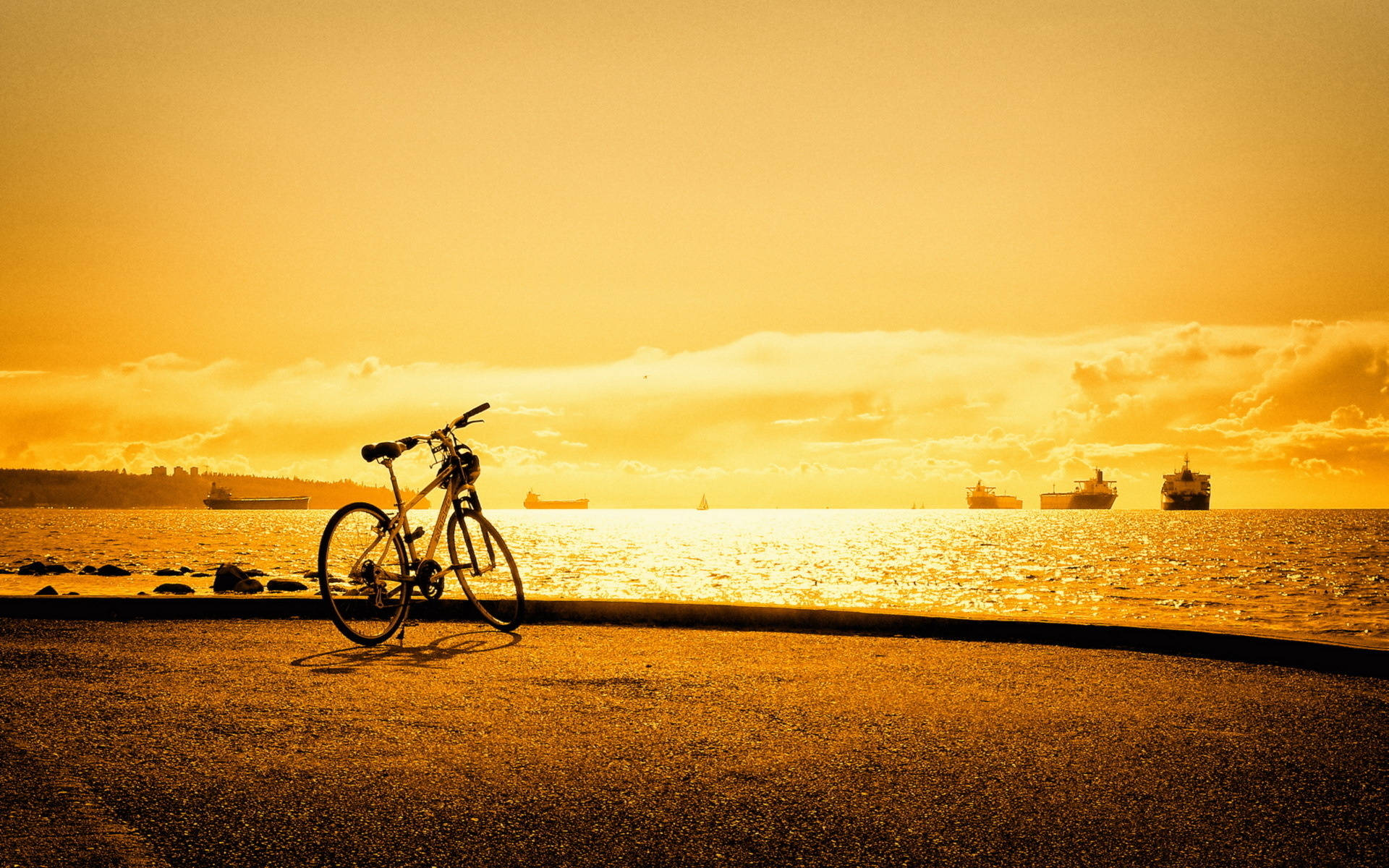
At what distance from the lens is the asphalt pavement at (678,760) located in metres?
3.22

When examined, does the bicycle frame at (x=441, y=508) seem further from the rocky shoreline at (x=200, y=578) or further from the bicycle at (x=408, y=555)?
the rocky shoreline at (x=200, y=578)

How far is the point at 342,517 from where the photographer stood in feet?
25.7

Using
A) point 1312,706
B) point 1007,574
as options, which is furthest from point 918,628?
point 1007,574

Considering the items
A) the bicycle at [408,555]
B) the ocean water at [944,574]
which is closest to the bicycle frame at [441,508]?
the bicycle at [408,555]

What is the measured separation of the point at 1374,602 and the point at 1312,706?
1510 inches

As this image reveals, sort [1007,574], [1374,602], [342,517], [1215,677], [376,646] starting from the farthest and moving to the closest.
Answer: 1. [1007,574]
2. [1374,602]
3. [342,517]
4. [376,646]
5. [1215,677]

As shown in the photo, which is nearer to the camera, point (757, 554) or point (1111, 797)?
point (1111, 797)

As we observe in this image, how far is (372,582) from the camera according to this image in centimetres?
754

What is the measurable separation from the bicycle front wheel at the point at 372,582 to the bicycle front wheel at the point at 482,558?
607 millimetres

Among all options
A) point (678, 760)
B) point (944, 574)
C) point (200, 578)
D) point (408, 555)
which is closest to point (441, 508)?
point (408, 555)

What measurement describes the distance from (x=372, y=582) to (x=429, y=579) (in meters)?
0.53

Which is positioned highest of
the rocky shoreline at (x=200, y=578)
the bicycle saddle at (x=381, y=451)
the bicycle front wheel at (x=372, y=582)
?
the bicycle saddle at (x=381, y=451)

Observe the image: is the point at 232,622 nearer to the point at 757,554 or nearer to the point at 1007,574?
the point at 1007,574

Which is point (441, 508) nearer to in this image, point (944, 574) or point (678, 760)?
point (678, 760)
